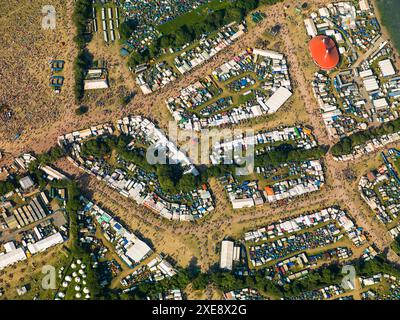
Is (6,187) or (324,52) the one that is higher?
(324,52)

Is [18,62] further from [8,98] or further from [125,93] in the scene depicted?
[125,93]

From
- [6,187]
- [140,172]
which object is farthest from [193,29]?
[6,187]

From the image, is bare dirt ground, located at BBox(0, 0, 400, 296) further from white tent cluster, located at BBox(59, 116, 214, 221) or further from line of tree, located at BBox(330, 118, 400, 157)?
line of tree, located at BBox(330, 118, 400, 157)

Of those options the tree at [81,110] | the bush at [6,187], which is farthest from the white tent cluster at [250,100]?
the bush at [6,187]

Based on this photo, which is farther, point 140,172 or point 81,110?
point 81,110

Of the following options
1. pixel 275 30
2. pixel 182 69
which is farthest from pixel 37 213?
pixel 275 30

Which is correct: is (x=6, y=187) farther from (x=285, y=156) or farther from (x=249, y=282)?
(x=285, y=156)

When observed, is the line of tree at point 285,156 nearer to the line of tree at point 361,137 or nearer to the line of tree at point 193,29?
the line of tree at point 361,137
